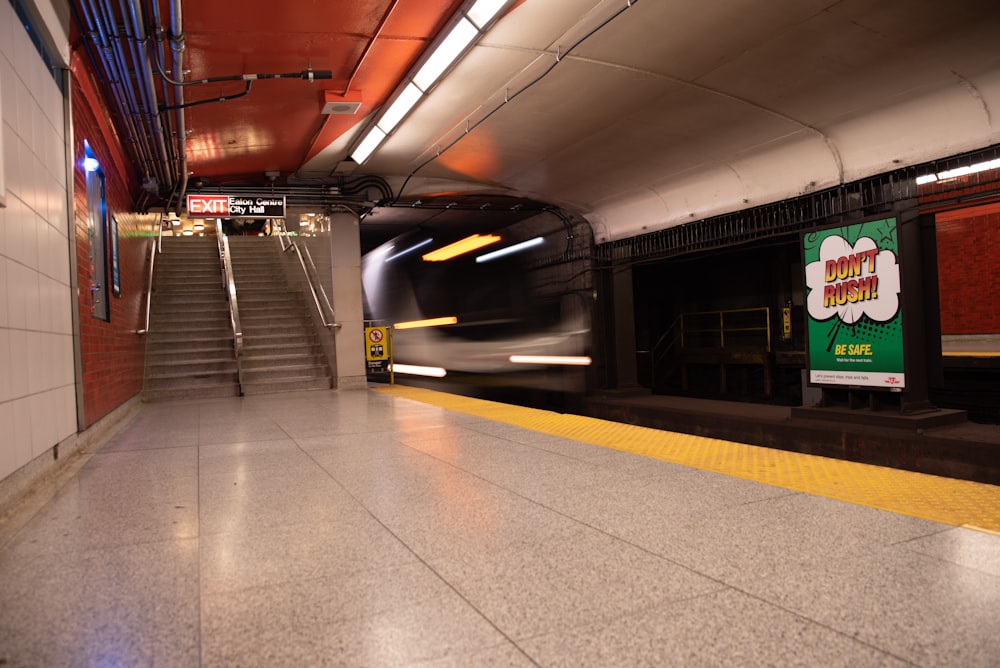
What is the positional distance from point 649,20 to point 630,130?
7.81 ft

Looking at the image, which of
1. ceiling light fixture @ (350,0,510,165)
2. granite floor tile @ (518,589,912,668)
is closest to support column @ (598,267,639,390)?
ceiling light fixture @ (350,0,510,165)

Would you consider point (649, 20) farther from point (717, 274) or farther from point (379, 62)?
point (717, 274)

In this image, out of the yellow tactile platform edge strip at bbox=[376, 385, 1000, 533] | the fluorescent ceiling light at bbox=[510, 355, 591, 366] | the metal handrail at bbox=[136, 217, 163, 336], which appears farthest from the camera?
the fluorescent ceiling light at bbox=[510, 355, 591, 366]

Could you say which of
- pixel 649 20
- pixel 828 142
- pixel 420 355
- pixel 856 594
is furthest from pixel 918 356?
pixel 420 355

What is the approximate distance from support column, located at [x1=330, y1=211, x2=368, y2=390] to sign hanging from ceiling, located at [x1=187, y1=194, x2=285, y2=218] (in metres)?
1.42

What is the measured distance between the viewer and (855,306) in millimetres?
5816

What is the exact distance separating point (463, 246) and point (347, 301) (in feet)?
7.18

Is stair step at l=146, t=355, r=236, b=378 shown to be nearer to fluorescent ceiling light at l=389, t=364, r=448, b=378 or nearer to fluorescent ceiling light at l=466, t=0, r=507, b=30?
fluorescent ceiling light at l=389, t=364, r=448, b=378

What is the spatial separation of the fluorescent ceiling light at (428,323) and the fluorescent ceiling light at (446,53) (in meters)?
5.09

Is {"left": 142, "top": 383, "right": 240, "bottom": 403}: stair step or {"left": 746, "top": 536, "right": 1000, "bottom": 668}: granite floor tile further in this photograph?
{"left": 142, "top": 383, "right": 240, "bottom": 403}: stair step

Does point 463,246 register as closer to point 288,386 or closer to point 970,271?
point 288,386

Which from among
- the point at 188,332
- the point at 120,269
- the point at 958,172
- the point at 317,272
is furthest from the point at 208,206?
the point at 958,172

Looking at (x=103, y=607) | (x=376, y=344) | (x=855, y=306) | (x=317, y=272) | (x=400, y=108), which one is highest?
(x=400, y=108)

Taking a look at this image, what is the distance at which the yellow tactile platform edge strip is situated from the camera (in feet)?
9.93
